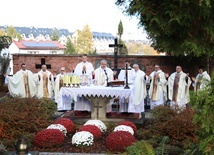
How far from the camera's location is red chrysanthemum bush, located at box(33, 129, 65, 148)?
819 centimetres

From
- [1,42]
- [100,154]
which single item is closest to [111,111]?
[100,154]

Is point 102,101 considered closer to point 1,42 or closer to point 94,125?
point 94,125

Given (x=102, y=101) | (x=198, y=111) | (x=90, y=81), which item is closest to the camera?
(x=198, y=111)

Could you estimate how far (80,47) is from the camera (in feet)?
243

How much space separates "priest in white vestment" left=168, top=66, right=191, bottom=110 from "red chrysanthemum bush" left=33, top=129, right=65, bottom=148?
7418mm

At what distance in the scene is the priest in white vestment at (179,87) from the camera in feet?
48.4

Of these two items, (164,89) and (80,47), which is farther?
(80,47)

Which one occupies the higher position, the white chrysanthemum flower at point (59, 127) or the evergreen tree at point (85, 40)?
the evergreen tree at point (85, 40)

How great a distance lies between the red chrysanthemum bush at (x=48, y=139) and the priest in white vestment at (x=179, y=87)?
292 inches

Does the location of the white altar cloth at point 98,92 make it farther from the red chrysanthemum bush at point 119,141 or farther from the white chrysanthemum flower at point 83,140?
the red chrysanthemum bush at point 119,141

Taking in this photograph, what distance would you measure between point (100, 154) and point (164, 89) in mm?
7864

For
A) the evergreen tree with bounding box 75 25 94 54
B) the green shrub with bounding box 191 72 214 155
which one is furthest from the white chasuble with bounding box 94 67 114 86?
the evergreen tree with bounding box 75 25 94 54

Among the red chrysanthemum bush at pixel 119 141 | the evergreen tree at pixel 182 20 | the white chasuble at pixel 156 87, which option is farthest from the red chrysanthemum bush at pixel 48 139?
the white chasuble at pixel 156 87

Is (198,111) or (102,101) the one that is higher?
(198,111)
